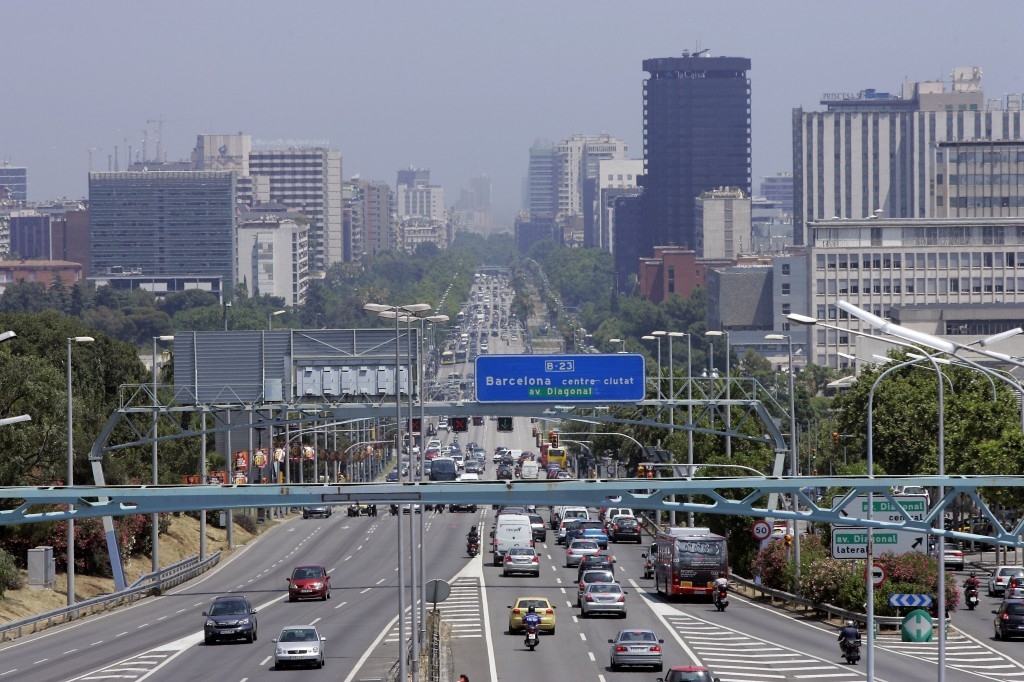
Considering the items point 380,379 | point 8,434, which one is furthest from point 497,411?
point 8,434

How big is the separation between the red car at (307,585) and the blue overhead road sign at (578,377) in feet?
35.2

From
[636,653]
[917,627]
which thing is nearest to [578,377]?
[636,653]

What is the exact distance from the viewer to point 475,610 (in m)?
71.2

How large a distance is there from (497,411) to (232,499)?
37.8m

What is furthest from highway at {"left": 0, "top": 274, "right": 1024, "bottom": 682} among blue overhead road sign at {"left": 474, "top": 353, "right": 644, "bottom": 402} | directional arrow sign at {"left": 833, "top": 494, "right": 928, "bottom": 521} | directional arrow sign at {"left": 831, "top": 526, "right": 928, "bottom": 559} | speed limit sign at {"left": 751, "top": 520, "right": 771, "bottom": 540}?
blue overhead road sign at {"left": 474, "top": 353, "right": 644, "bottom": 402}

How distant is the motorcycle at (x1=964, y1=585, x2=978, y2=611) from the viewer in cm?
7081

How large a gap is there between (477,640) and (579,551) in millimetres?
28802

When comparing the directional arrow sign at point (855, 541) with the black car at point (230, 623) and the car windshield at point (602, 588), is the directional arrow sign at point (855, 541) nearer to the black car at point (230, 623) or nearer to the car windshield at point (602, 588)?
the car windshield at point (602, 588)

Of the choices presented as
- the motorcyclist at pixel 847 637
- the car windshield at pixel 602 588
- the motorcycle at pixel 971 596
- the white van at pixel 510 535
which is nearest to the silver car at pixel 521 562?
the white van at pixel 510 535

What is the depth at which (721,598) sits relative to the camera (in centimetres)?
7138

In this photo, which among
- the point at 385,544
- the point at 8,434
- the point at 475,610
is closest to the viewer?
the point at 475,610

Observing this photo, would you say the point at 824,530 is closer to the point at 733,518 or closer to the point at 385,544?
the point at 733,518

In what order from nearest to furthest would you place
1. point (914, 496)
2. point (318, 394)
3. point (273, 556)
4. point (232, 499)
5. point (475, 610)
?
point (232, 499) < point (914, 496) < point (475, 610) < point (318, 394) < point (273, 556)

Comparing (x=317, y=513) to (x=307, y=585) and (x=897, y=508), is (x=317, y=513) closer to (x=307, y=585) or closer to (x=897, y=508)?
(x=307, y=585)
